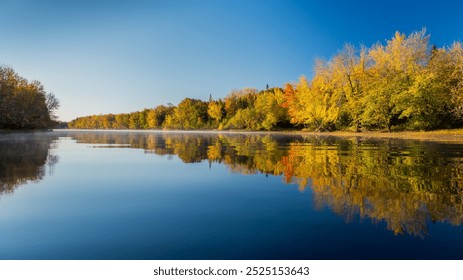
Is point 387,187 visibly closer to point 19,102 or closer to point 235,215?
point 235,215

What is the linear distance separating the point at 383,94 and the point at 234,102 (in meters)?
72.7

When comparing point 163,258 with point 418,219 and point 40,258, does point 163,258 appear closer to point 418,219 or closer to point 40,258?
point 40,258

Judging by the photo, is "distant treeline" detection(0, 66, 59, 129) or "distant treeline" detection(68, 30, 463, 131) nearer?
"distant treeline" detection(68, 30, 463, 131)

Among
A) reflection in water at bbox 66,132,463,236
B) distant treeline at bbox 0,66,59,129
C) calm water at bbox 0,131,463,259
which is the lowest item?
calm water at bbox 0,131,463,259

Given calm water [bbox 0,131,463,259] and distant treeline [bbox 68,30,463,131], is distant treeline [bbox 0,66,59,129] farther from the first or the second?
calm water [bbox 0,131,463,259]

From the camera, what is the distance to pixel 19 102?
236 feet

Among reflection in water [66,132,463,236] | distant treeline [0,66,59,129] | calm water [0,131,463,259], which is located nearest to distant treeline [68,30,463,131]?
reflection in water [66,132,463,236]

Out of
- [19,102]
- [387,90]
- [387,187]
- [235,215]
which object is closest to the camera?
[235,215]

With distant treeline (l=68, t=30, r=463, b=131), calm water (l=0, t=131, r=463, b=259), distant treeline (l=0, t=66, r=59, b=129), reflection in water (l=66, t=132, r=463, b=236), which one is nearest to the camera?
calm water (l=0, t=131, r=463, b=259)

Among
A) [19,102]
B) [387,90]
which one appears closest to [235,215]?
[387,90]

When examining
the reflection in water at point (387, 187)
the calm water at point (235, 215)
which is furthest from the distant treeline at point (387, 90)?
the calm water at point (235, 215)

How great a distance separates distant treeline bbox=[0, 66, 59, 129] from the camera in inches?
2672

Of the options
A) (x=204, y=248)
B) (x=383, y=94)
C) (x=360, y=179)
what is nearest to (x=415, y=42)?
(x=383, y=94)

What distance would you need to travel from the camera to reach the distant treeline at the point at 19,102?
67875 mm
